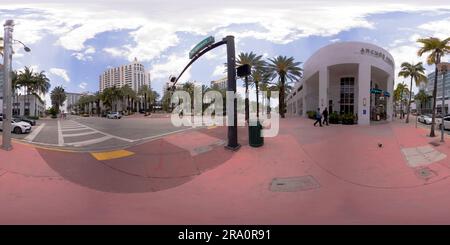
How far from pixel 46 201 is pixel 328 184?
3957 mm

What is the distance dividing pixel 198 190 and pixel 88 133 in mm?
1666

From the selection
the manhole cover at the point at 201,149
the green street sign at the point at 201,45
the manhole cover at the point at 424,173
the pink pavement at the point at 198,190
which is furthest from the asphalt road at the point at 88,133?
the manhole cover at the point at 424,173

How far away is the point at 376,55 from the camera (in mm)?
4238

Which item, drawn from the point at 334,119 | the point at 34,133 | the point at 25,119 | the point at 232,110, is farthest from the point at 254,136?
the point at 25,119

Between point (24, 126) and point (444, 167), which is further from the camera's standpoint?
point (444, 167)

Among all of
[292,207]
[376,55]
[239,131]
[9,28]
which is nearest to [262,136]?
[239,131]

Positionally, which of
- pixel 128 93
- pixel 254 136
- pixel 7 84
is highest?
pixel 7 84

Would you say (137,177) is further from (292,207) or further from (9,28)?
(9,28)

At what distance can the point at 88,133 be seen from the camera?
9.68ft

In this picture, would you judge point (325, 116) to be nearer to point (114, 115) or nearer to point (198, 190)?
point (198, 190)

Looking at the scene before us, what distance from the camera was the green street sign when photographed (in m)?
3.21

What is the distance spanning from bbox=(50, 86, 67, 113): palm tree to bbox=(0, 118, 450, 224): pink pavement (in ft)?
2.08

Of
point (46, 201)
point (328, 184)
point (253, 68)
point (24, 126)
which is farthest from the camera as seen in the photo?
point (253, 68)

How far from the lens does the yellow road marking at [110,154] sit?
2.90 meters
